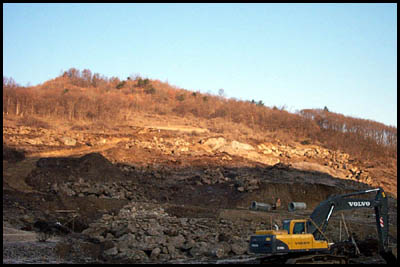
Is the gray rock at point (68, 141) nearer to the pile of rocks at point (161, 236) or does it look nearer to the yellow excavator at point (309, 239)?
Result: the pile of rocks at point (161, 236)

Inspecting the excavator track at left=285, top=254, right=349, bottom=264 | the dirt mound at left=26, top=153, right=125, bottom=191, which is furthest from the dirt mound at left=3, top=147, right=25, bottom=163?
the excavator track at left=285, top=254, right=349, bottom=264

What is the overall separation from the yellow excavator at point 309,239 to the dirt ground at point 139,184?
2036 mm

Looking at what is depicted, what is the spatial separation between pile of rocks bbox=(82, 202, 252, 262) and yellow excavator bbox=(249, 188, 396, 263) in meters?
4.25

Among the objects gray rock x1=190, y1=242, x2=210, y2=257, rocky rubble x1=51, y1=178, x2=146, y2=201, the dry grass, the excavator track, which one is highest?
the dry grass

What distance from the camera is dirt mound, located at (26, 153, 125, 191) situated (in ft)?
91.8

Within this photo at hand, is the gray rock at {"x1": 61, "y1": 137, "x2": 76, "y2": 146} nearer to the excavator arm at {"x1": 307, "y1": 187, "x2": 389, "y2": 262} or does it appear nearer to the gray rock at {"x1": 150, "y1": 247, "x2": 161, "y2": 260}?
the gray rock at {"x1": 150, "y1": 247, "x2": 161, "y2": 260}

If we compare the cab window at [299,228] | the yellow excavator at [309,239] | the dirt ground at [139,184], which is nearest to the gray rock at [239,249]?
the dirt ground at [139,184]

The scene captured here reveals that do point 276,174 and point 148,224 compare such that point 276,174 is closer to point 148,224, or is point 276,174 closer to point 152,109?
point 148,224

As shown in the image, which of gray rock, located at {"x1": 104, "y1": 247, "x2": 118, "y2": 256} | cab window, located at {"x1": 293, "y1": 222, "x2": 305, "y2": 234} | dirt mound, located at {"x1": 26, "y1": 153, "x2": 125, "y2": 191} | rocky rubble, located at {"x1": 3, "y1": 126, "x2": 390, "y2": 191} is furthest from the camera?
rocky rubble, located at {"x1": 3, "y1": 126, "x2": 390, "y2": 191}

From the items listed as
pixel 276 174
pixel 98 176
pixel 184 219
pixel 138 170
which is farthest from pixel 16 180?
pixel 276 174

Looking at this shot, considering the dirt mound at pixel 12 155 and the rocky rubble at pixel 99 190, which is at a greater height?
the dirt mound at pixel 12 155

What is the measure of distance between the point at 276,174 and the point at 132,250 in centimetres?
1702

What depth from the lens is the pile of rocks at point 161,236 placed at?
16.9 meters

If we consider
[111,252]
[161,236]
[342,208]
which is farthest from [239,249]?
[342,208]
